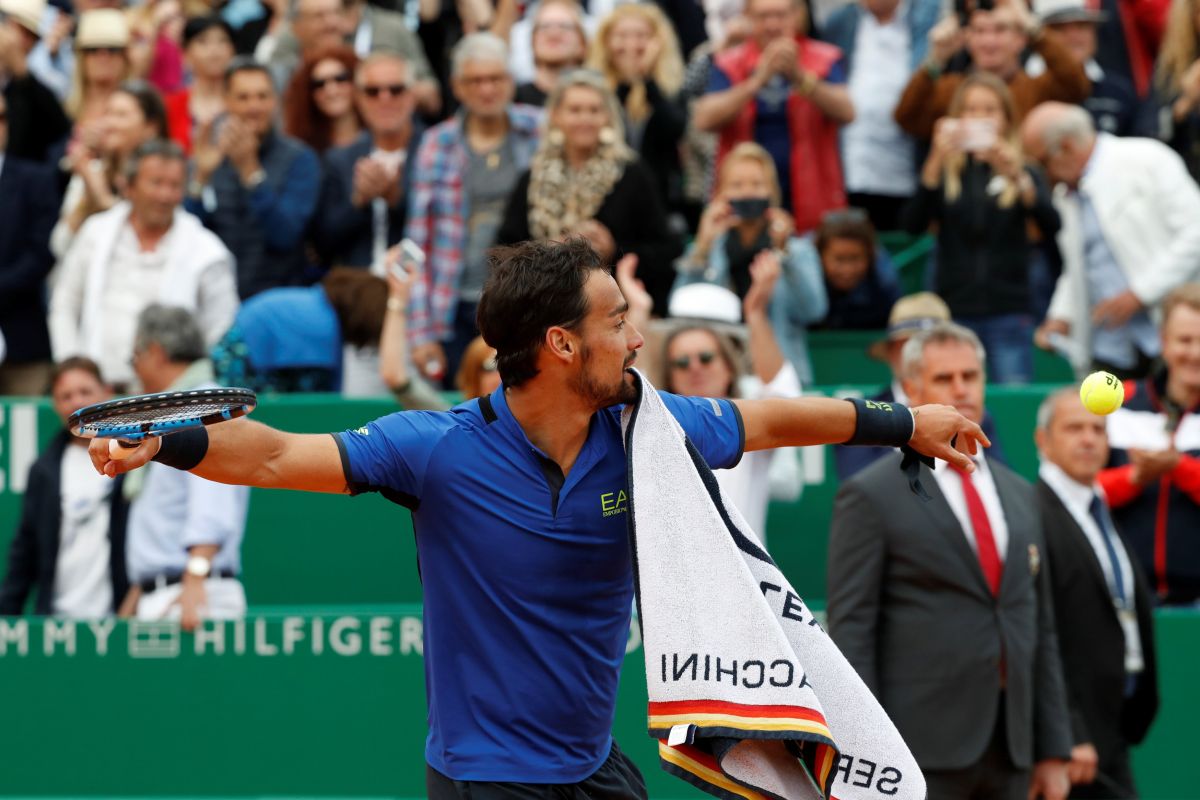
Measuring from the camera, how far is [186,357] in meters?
8.41

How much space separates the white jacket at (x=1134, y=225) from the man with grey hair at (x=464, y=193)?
2.87 metres

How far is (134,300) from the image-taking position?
31.7 feet

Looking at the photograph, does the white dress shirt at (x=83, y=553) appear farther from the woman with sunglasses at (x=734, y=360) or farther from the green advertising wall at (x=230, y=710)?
the woman with sunglasses at (x=734, y=360)

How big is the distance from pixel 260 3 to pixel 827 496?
241 inches

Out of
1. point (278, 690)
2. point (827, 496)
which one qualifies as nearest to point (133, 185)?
point (278, 690)

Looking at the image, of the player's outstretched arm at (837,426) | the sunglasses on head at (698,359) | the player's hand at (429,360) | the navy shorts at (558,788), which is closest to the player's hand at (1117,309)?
the sunglasses on head at (698,359)

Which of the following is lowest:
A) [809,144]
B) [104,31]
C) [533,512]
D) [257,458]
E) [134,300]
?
[533,512]

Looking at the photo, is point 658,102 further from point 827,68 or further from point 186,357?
point 186,357

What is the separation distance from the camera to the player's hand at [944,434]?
4.74 metres

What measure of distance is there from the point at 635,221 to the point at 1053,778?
372 centimetres

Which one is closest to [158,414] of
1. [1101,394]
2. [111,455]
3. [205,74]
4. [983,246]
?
[111,455]

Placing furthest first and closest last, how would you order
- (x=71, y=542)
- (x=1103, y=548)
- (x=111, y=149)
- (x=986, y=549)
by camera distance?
(x=111, y=149)
(x=71, y=542)
(x=1103, y=548)
(x=986, y=549)

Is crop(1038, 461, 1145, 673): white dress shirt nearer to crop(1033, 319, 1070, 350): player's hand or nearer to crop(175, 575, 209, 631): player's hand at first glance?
crop(1033, 319, 1070, 350): player's hand

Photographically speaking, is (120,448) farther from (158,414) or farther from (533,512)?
(533,512)
